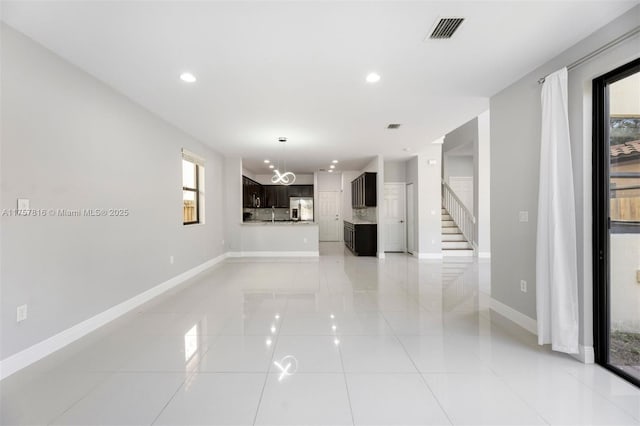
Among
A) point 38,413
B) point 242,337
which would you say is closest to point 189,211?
point 242,337

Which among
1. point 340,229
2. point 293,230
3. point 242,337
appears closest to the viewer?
point 242,337

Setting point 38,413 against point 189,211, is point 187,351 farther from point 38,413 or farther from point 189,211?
point 189,211

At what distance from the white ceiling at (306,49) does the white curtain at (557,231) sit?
1.97 feet

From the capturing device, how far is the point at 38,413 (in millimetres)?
1880

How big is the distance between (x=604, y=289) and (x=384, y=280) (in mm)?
3318

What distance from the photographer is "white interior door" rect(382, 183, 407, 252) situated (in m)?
9.04

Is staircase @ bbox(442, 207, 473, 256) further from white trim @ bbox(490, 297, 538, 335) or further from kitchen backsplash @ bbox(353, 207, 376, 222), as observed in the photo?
white trim @ bbox(490, 297, 538, 335)

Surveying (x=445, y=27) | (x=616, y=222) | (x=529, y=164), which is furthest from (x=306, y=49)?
(x=616, y=222)

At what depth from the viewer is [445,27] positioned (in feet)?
7.85

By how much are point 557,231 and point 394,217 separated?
6551mm

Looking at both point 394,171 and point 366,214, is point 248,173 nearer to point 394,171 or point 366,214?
point 366,214

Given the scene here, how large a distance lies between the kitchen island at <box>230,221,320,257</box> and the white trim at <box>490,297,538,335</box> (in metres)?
5.26

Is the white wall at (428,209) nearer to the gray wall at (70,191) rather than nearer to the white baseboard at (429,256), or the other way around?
the white baseboard at (429,256)

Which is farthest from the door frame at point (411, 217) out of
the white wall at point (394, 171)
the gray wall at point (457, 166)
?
the gray wall at point (457, 166)
